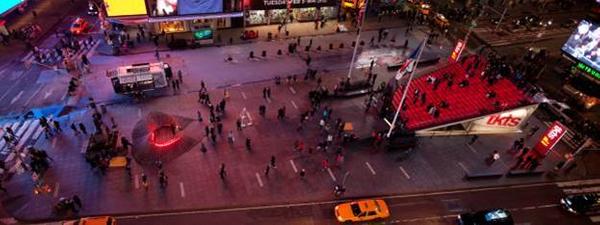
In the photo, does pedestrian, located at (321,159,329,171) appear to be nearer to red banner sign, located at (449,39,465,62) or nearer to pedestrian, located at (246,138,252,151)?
pedestrian, located at (246,138,252,151)

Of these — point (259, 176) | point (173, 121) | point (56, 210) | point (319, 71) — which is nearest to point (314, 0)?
point (319, 71)

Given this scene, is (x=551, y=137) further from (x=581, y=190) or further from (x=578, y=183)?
(x=581, y=190)

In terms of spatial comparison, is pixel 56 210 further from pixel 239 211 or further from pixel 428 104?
pixel 428 104

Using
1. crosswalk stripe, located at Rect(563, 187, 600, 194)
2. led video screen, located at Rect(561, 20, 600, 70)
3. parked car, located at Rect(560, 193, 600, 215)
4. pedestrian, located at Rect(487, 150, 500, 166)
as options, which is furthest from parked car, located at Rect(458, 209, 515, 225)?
led video screen, located at Rect(561, 20, 600, 70)

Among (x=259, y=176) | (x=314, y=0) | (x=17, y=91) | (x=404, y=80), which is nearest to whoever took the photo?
(x=259, y=176)

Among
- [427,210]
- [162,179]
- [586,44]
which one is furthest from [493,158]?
[162,179]
